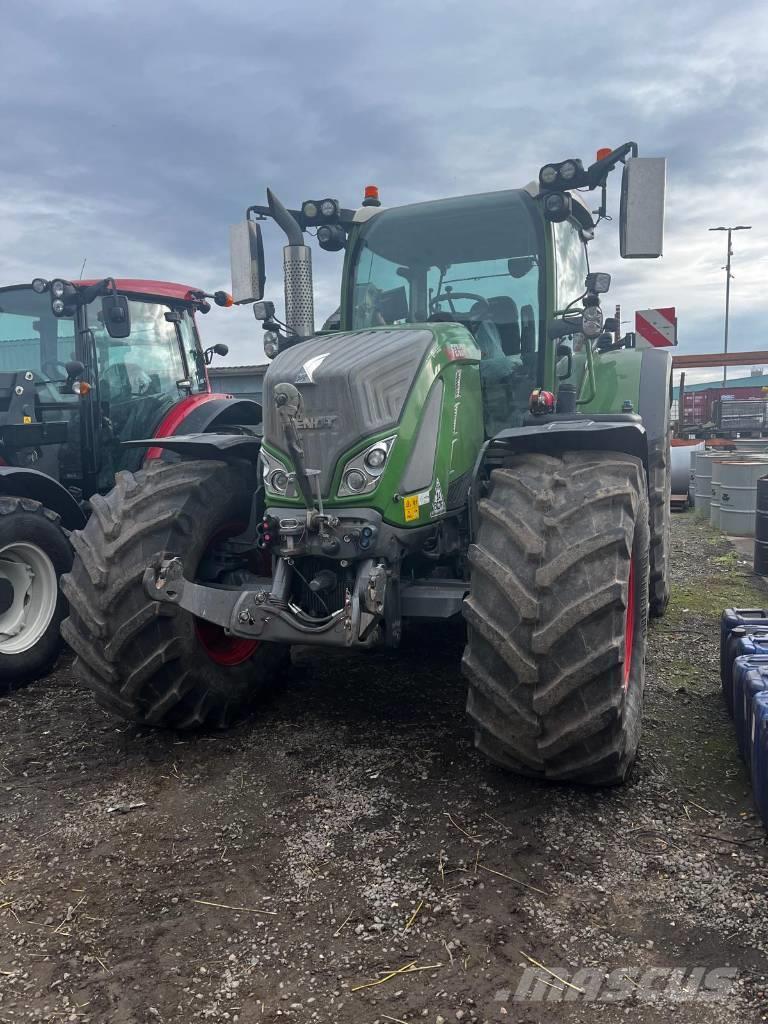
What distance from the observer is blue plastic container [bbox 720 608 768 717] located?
12.0 feet

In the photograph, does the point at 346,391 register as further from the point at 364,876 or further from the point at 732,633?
the point at 732,633

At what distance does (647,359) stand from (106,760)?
4.16 m

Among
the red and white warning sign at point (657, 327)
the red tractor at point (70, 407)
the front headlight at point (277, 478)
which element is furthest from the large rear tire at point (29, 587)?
the red and white warning sign at point (657, 327)

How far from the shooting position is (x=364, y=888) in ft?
8.27

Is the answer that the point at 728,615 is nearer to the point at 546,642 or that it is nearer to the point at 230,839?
the point at 546,642

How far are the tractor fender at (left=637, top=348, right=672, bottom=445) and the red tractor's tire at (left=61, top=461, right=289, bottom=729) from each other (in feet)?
9.39

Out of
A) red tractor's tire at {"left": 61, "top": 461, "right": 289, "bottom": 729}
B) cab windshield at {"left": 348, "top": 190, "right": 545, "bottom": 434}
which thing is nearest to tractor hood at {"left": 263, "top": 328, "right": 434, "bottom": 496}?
red tractor's tire at {"left": 61, "top": 461, "right": 289, "bottom": 729}

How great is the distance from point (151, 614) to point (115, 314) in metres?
3.16

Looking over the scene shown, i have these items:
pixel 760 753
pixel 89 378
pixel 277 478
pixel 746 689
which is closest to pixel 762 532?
pixel 746 689

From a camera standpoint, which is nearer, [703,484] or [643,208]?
[643,208]

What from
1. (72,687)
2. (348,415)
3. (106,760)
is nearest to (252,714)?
(106,760)

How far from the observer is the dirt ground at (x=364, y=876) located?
2.08 meters

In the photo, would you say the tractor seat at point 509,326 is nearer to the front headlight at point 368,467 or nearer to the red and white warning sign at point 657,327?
the front headlight at point 368,467

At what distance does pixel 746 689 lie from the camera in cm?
311
